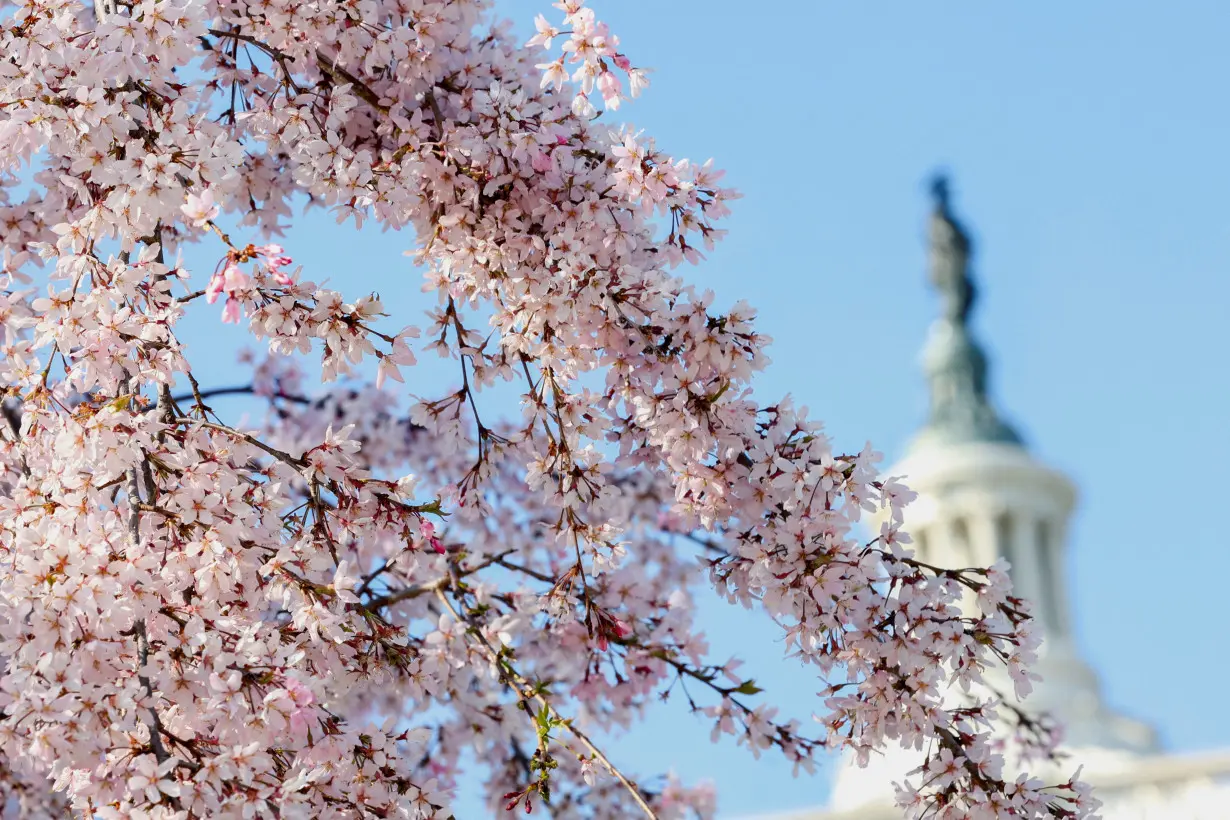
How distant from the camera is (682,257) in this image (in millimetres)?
4762

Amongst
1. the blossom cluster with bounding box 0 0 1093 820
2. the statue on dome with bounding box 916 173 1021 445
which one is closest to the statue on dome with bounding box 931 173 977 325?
the statue on dome with bounding box 916 173 1021 445

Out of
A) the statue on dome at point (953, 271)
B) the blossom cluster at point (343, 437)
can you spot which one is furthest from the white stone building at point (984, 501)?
the blossom cluster at point (343, 437)

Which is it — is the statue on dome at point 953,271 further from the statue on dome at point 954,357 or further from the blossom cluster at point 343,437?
the blossom cluster at point 343,437

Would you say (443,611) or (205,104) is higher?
(205,104)

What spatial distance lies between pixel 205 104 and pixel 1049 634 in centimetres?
3881

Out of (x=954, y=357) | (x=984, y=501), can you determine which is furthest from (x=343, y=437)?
(x=954, y=357)

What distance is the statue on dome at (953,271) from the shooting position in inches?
1735

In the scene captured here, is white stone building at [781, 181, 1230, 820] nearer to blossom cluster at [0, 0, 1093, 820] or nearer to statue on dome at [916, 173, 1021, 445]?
statue on dome at [916, 173, 1021, 445]

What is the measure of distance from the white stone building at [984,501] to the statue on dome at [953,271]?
28 mm

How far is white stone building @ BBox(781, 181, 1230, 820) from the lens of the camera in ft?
127

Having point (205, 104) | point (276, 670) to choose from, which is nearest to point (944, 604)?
point (276, 670)

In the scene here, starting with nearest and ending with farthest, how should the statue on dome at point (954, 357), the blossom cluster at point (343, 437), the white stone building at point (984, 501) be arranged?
1. the blossom cluster at point (343, 437)
2. the white stone building at point (984, 501)
3. the statue on dome at point (954, 357)

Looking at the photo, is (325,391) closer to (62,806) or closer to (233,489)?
(62,806)

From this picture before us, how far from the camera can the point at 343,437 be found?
4.31m
